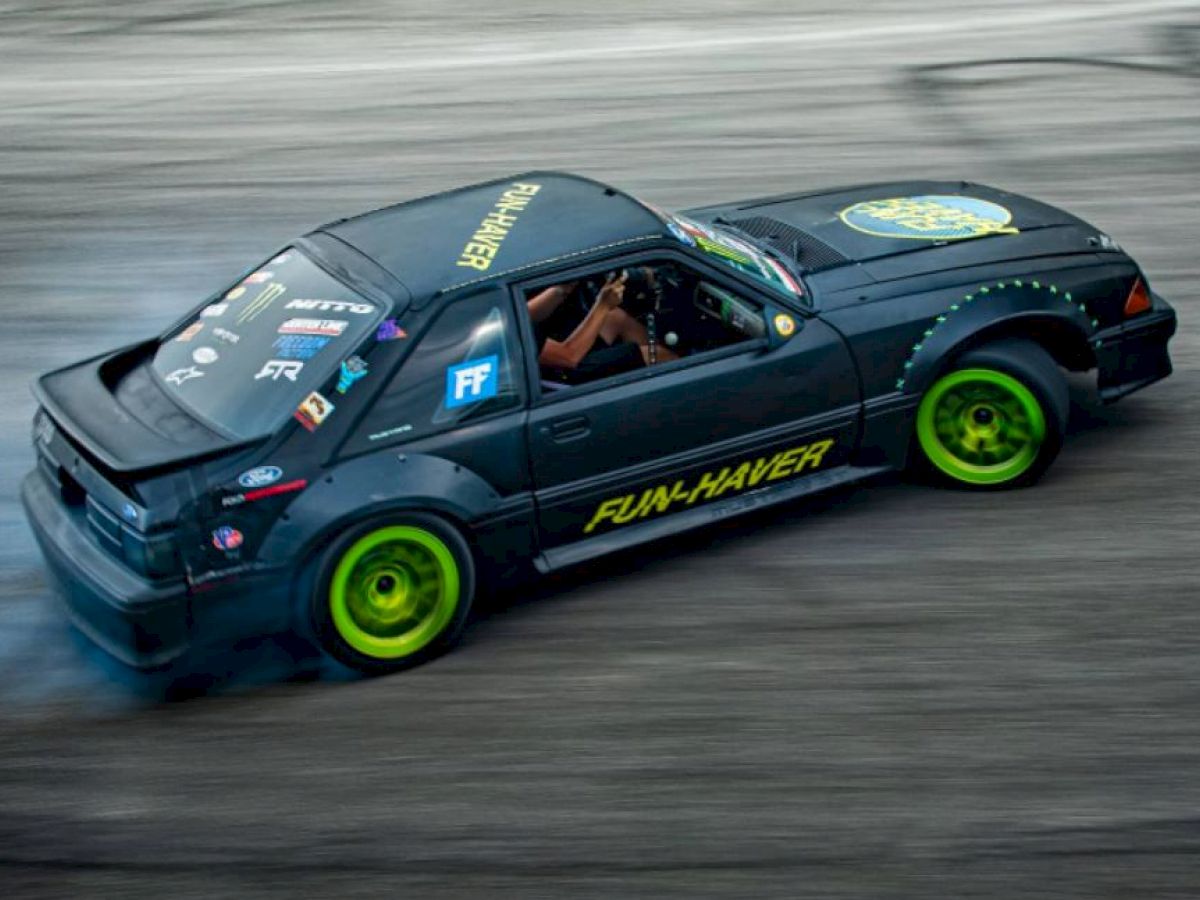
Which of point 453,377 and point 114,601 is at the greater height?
point 453,377

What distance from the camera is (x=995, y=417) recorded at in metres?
6.60

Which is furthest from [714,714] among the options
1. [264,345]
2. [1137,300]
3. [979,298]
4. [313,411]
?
[1137,300]

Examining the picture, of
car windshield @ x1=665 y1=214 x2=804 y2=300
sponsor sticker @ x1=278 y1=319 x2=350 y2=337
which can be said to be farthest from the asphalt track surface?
sponsor sticker @ x1=278 y1=319 x2=350 y2=337

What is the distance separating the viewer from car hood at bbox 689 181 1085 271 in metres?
6.79

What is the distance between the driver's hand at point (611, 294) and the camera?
6137mm

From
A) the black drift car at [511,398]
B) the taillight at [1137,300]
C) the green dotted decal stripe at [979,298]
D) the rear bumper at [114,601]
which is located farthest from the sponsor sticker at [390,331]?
the taillight at [1137,300]

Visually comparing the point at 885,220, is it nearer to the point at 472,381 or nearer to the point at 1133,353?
the point at 1133,353

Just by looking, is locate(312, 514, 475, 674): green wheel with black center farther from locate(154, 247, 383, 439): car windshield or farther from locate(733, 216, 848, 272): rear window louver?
locate(733, 216, 848, 272): rear window louver

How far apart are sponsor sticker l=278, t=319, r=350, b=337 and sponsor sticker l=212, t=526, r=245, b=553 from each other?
799 millimetres

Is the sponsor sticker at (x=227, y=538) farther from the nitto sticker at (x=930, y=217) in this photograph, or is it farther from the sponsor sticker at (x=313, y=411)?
the nitto sticker at (x=930, y=217)

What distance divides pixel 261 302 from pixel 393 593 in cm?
126

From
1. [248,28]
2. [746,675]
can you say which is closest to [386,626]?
[746,675]

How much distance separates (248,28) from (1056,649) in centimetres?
1202

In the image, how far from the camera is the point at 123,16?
52.7 feet
